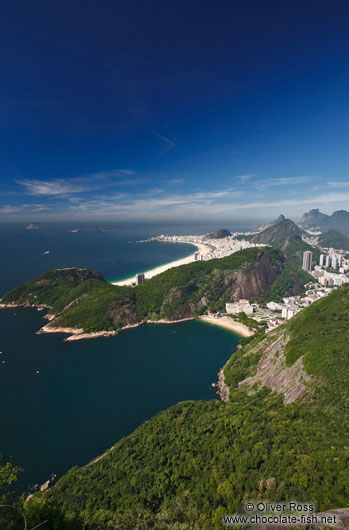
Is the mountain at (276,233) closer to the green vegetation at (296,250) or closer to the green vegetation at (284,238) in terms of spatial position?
the green vegetation at (284,238)

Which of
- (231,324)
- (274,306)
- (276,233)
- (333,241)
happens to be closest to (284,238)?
(276,233)

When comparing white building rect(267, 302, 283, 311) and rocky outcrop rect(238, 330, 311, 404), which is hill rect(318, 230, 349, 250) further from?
rocky outcrop rect(238, 330, 311, 404)

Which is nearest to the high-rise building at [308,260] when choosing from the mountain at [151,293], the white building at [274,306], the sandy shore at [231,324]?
the mountain at [151,293]

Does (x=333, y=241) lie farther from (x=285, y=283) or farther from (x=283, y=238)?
(x=285, y=283)

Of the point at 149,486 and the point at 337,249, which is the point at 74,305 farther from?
the point at 337,249

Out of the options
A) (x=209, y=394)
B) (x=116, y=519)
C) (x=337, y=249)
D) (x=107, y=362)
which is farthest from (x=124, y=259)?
(x=337, y=249)

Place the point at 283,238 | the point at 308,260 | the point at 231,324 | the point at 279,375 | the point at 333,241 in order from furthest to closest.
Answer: the point at 333,241 < the point at 283,238 < the point at 308,260 < the point at 231,324 < the point at 279,375
